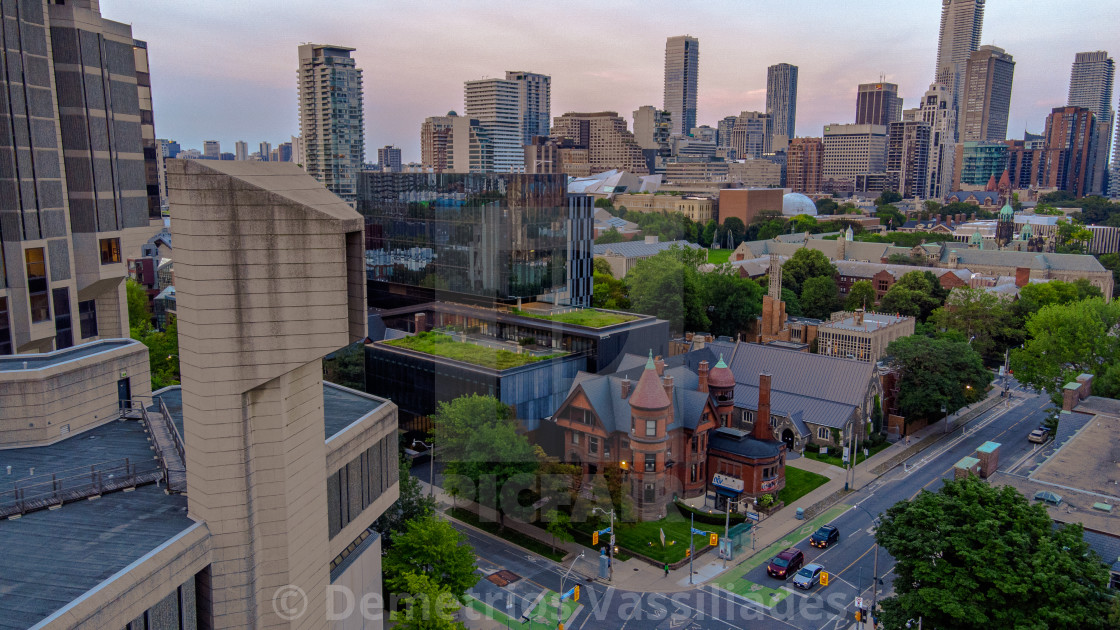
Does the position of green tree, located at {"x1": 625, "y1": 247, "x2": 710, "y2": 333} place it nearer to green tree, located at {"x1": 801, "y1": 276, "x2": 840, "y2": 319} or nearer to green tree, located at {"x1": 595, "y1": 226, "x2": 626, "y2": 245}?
green tree, located at {"x1": 801, "y1": 276, "x2": 840, "y2": 319}

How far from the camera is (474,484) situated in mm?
45719

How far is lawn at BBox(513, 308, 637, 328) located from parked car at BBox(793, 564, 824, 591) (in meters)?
24.5

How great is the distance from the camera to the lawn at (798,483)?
53.9 m

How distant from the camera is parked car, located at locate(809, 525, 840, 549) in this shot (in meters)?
46.1

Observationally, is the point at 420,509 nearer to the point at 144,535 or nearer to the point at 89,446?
the point at 89,446

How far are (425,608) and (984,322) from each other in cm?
8478

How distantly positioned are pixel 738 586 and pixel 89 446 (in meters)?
32.9

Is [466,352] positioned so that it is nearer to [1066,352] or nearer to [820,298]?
[1066,352]

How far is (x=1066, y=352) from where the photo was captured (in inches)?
2822

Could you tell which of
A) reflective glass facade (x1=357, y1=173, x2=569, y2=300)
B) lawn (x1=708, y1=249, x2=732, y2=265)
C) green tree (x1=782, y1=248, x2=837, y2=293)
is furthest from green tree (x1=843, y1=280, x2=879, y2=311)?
reflective glass facade (x1=357, y1=173, x2=569, y2=300)

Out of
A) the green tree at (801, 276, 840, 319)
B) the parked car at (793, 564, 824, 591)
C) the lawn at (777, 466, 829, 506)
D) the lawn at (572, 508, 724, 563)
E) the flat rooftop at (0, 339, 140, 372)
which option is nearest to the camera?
the flat rooftop at (0, 339, 140, 372)

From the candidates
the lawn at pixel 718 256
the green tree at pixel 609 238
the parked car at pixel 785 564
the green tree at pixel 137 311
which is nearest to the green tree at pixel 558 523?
the parked car at pixel 785 564

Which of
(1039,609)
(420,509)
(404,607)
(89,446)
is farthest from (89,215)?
(1039,609)

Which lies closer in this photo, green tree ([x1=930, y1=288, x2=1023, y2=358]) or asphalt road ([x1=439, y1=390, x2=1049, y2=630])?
asphalt road ([x1=439, y1=390, x2=1049, y2=630])
